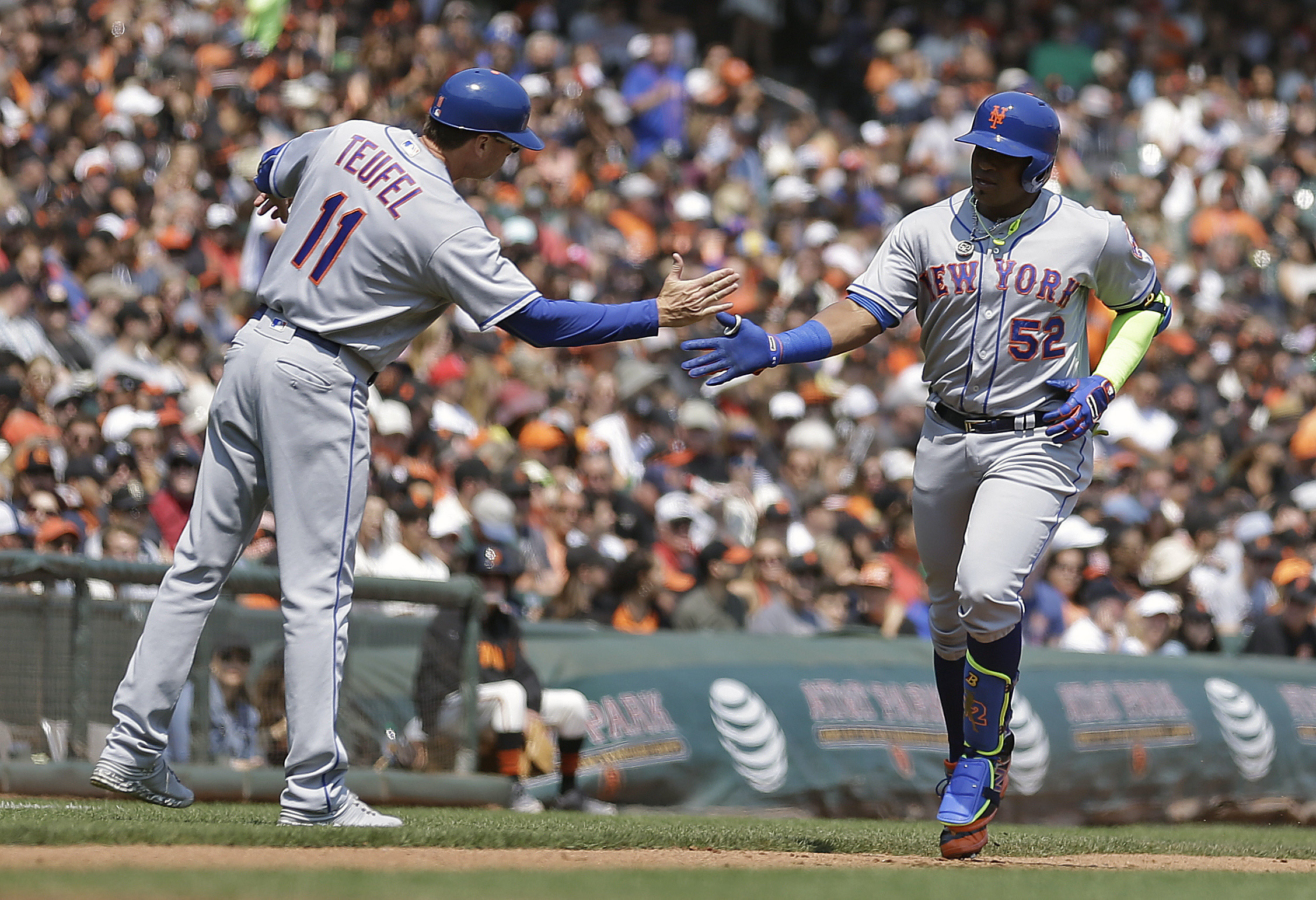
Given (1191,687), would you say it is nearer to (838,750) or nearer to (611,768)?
(838,750)

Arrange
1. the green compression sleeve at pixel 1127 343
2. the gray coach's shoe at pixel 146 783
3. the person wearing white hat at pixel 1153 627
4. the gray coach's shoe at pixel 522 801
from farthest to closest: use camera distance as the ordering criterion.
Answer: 1. the person wearing white hat at pixel 1153 627
2. the gray coach's shoe at pixel 522 801
3. the green compression sleeve at pixel 1127 343
4. the gray coach's shoe at pixel 146 783

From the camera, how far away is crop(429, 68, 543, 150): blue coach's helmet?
534 cm

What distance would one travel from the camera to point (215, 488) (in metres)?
5.30

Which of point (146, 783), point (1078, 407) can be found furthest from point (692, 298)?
point (146, 783)

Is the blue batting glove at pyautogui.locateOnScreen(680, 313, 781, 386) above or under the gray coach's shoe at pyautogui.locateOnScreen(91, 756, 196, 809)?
above

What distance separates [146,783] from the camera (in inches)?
208

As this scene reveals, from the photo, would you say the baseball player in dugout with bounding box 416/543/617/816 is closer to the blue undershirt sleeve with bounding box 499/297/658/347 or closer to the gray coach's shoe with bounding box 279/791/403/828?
the gray coach's shoe with bounding box 279/791/403/828

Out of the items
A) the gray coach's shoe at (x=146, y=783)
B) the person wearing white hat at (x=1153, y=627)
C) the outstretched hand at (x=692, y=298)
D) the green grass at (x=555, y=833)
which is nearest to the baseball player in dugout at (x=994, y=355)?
the outstretched hand at (x=692, y=298)

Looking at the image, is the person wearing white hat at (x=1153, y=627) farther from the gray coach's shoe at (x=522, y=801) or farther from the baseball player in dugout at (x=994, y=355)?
the baseball player in dugout at (x=994, y=355)

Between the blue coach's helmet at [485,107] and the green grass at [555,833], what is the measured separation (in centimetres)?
212

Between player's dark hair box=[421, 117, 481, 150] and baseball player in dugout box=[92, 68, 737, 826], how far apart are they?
0.04 feet

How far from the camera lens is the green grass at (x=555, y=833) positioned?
4.75 m

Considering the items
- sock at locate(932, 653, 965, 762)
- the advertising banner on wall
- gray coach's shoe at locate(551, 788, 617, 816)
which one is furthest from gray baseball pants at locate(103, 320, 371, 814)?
the advertising banner on wall

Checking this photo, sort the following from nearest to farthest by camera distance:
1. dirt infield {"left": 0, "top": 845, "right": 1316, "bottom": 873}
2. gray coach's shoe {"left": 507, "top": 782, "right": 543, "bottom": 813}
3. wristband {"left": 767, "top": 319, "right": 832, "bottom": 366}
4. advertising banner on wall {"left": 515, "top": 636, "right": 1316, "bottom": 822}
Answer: dirt infield {"left": 0, "top": 845, "right": 1316, "bottom": 873} → wristband {"left": 767, "top": 319, "right": 832, "bottom": 366} → gray coach's shoe {"left": 507, "top": 782, "right": 543, "bottom": 813} → advertising banner on wall {"left": 515, "top": 636, "right": 1316, "bottom": 822}
